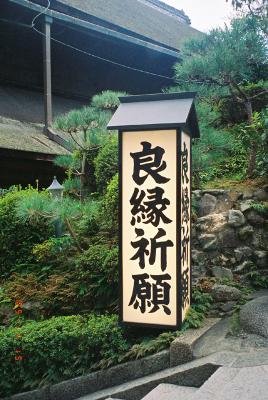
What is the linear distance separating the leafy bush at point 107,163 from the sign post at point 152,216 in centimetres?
238

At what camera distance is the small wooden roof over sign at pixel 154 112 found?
410cm

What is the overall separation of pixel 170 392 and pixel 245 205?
294 cm

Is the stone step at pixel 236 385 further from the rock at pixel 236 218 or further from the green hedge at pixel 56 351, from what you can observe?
the rock at pixel 236 218

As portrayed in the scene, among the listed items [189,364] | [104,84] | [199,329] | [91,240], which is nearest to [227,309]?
[199,329]

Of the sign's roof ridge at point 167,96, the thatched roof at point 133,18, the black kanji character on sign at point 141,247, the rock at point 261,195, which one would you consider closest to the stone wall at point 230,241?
the rock at point 261,195

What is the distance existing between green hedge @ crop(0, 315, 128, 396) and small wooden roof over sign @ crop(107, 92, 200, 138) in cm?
198

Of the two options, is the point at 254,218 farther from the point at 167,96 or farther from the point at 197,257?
the point at 167,96

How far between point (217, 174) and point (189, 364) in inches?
151

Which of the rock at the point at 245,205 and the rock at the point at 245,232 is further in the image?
the rock at the point at 245,205

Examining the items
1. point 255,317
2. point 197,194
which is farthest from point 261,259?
point 255,317

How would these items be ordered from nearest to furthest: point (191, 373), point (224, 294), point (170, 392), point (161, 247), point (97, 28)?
point (170, 392)
point (191, 373)
point (161, 247)
point (224, 294)
point (97, 28)

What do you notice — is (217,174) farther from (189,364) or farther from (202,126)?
(189,364)

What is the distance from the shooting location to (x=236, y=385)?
3.32 meters

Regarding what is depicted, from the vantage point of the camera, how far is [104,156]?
6.70 metres
